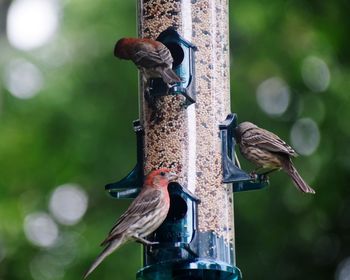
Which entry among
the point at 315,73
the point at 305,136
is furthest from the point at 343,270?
the point at 315,73

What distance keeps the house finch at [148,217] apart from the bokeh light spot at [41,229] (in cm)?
877

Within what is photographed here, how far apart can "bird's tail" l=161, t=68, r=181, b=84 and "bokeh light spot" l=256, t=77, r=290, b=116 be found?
8.46 meters

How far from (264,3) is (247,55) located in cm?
87

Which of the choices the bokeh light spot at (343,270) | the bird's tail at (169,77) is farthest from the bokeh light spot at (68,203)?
the bird's tail at (169,77)

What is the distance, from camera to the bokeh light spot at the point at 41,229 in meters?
24.1

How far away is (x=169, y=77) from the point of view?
15656 millimetres

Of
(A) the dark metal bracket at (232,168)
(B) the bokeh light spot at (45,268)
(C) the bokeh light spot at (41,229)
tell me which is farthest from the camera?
(C) the bokeh light spot at (41,229)

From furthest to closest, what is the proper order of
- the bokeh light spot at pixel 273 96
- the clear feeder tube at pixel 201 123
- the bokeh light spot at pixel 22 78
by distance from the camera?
1. the bokeh light spot at pixel 22 78
2. the bokeh light spot at pixel 273 96
3. the clear feeder tube at pixel 201 123

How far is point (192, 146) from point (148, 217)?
3.14 feet

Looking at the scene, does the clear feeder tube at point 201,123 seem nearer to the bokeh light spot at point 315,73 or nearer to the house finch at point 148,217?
the house finch at point 148,217

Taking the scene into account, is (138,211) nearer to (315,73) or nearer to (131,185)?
(131,185)

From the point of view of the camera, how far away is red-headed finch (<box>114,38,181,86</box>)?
15688mm

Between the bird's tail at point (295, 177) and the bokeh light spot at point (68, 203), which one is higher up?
the bird's tail at point (295, 177)

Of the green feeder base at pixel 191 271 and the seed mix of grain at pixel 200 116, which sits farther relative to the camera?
the seed mix of grain at pixel 200 116
